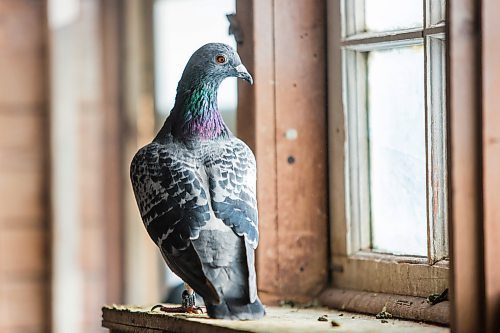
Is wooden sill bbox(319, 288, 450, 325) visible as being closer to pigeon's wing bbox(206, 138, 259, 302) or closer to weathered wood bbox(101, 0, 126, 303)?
pigeon's wing bbox(206, 138, 259, 302)

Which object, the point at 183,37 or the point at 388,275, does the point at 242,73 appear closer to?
the point at 388,275

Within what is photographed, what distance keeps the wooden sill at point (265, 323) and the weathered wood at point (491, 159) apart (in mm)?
255

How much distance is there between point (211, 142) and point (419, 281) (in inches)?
18.9

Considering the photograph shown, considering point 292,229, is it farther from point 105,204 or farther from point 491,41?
point 105,204

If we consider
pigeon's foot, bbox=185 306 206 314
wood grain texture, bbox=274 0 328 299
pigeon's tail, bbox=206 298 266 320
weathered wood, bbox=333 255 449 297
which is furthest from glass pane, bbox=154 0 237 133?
pigeon's tail, bbox=206 298 266 320

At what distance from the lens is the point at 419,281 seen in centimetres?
196

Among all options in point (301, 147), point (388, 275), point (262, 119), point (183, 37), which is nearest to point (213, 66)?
point (262, 119)

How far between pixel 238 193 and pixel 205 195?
65mm

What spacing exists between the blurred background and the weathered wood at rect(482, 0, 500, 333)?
7.51ft

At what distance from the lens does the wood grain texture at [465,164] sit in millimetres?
1501

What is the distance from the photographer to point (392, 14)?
206cm

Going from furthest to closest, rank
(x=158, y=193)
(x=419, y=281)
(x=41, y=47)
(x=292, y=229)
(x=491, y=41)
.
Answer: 1. (x=41, y=47)
2. (x=292, y=229)
3. (x=419, y=281)
4. (x=158, y=193)
5. (x=491, y=41)

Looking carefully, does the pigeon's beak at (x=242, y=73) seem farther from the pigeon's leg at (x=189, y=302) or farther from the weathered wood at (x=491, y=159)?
the weathered wood at (x=491, y=159)

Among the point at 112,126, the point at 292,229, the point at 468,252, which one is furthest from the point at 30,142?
the point at 468,252
